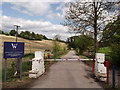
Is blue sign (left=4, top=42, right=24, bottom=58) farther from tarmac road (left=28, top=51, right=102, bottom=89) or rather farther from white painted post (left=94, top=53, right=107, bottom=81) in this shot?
white painted post (left=94, top=53, right=107, bottom=81)

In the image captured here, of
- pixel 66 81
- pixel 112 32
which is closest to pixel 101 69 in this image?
pixel 66 81

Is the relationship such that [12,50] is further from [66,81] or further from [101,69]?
[101,69]

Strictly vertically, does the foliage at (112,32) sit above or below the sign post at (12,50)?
above

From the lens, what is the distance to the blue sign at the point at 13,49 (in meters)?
6.95

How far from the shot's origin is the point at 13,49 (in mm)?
7262

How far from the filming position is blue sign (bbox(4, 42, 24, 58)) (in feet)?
22.8

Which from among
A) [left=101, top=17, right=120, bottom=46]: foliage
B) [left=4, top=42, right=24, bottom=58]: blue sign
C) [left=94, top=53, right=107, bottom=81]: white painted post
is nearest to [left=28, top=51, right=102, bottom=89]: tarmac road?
[left=94, top=53, right=107, bottom=81]: white painted post

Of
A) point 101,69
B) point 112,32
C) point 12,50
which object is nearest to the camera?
point 12,50

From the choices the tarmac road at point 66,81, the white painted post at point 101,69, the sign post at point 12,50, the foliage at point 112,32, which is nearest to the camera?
the tarmac road at point 66,81

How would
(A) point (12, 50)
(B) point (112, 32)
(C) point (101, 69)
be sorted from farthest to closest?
1. (B) point (112, 32)
2. (C) point (101, 69)
3. (A) point (12, 50)

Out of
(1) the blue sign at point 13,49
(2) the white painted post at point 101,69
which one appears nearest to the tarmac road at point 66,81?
(2) the white painted post at point 101,69

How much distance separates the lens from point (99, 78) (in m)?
7.47

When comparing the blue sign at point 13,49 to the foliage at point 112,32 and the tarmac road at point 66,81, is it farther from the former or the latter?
the foliage at point 112,32

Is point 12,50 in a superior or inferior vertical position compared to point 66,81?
superior
